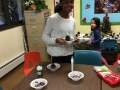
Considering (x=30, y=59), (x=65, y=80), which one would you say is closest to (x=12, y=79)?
(x=30, y=59)

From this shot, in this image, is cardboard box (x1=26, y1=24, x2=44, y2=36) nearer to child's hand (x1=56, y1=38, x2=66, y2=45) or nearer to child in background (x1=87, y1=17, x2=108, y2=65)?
child in background (x1=87, y1=17, x2=108, y2=65)

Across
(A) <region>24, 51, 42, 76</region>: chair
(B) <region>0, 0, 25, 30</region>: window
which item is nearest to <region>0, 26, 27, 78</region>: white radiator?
(B) <region>0, 0, 25, 30</region>: window

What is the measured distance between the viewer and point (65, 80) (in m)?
1.36

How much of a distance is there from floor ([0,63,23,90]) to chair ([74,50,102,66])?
1371 millimetres

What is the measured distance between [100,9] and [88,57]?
179 cm

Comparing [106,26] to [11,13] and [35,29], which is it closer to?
[35,29]

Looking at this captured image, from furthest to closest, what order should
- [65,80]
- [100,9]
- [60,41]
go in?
[100,9] < [60,41] < [65,80]

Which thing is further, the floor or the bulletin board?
the bulletin board

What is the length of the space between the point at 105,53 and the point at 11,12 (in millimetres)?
2286

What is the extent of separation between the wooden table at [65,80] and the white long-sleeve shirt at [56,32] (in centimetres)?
22

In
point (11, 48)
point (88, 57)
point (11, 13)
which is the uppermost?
point (11, 13)

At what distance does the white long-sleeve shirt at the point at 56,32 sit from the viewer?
1.65 metres

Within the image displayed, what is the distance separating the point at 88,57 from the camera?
1891 mm

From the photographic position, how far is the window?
2.99m
